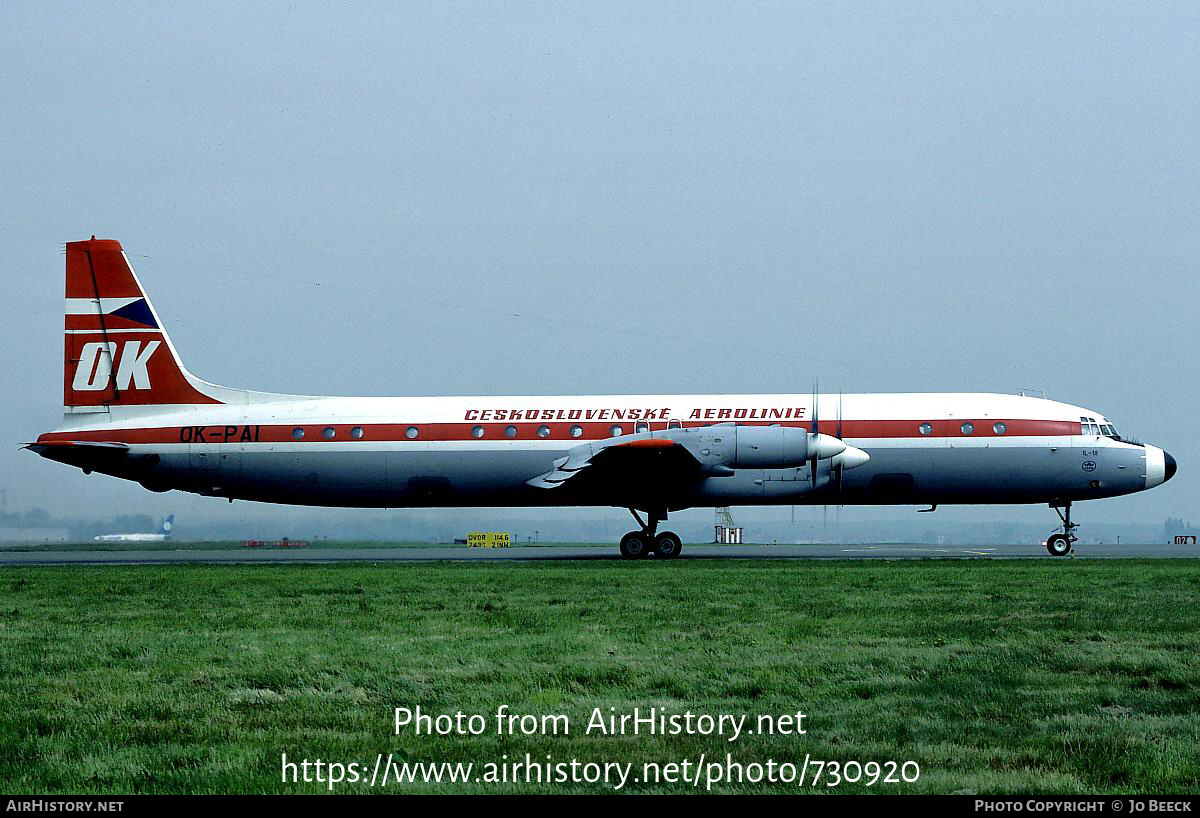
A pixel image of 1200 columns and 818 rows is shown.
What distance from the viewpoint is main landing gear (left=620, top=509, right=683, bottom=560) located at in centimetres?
3308

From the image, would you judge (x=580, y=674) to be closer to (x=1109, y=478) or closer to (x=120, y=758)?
(x=120, y=758)

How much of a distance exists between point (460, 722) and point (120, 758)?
2.44 metres

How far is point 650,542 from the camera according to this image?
109 feet

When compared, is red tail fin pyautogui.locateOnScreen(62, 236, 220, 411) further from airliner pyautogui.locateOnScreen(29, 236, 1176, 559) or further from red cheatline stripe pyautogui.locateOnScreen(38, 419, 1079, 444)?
red cheatline stripe pyautogui.locateOnScreen(38, 419, 1079, 444)

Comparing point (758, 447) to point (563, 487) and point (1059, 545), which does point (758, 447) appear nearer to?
point (563, 487)

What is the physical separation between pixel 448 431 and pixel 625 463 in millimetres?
5397

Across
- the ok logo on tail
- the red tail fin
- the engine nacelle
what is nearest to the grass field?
the engine nacelle

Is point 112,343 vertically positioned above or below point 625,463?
above

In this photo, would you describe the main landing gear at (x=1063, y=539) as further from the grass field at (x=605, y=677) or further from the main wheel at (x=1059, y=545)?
the grass field at (x=605, y=677)

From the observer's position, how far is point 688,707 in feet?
30.2

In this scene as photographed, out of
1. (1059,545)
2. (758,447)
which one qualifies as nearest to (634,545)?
(758,447)

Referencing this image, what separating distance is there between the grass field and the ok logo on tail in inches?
586

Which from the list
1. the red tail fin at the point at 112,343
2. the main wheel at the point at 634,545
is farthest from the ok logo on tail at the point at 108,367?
the main wheel at the point at 634,545

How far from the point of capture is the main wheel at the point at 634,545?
3303 cm
